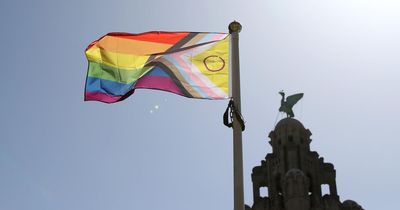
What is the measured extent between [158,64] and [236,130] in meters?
4.17

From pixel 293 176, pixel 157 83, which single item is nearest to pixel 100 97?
pixel 157 83

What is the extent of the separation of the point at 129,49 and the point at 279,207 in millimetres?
54175

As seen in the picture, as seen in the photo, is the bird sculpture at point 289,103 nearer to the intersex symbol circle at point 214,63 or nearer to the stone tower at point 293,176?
the stone tower at point 293,176

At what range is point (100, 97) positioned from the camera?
1722 cm

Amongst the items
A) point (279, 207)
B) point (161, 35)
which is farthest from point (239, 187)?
point (279, 207)

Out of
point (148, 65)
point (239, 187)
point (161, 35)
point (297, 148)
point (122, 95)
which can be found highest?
point (297, 148)

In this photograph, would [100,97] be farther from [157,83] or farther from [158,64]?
[158,64]

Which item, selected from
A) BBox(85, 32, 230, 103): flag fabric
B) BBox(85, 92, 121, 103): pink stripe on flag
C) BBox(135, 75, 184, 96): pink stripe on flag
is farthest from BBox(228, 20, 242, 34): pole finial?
BBox(85, 92, 121, 103): pink stripe on flag

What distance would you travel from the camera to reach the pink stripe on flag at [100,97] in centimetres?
1698

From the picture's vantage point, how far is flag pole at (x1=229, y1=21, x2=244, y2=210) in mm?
13898

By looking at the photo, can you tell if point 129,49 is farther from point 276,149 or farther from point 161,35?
point 276,149

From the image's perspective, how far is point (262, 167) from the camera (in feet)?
250

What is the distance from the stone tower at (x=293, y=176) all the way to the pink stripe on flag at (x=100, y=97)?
51.0 metres

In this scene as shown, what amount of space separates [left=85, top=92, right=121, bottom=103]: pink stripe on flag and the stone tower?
167 ft
